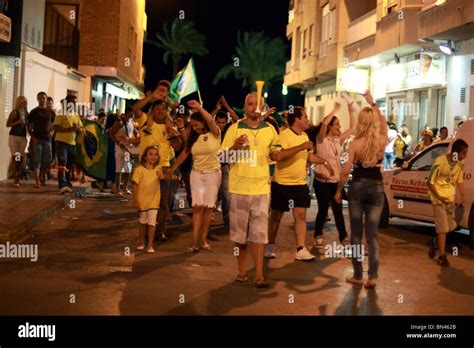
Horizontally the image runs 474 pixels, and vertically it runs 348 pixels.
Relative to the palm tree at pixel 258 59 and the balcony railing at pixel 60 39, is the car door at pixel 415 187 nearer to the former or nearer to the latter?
the balcony railing at pixel 60 39

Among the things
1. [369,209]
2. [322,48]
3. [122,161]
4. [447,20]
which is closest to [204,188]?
[369,209]

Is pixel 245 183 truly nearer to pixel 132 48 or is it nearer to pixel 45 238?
pixel 45 238

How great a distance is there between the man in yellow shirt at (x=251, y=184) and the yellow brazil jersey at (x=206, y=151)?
185 cm

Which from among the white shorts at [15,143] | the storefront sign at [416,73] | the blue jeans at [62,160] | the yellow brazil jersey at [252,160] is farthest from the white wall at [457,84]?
the yellow brazil jersey at [252,160]

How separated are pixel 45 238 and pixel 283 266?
12.5 feet

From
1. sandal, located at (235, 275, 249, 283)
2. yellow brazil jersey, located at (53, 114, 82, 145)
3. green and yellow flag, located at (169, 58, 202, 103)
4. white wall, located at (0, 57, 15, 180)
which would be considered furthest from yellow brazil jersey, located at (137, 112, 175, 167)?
green and yellow flag, located at (169, 58, 202, 103)

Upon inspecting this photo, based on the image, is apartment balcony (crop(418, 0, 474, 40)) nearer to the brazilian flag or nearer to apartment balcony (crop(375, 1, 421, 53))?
apartment balcony (crop(375, 1, 421, 53))

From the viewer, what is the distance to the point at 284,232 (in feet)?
44.6

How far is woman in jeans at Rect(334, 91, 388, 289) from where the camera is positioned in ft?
29.0

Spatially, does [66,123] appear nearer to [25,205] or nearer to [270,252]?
[25,205]

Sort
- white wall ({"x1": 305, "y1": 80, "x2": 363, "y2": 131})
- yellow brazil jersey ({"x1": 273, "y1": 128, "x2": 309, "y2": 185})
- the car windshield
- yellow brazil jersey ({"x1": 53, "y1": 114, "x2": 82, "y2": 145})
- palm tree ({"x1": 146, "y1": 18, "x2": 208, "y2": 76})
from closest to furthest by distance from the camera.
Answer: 1. yellow brazil jersey ({"x1": 273, "y1": 128, "x2": 309, "y2": 185})
2. the car windshield
3. yellow brazil jersey ({"x1": 53, "y1": 114, "x2": 82, "y2": 145})
4. white wall ({"x1": 305, "y1": 80, "x2": 363, "y2": 131})
5. palm tree ({"x1": 146, "y1": 18, "x2": 208, "y2": 76})

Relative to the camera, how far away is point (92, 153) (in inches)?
755

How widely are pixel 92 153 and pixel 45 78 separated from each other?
583 centimetres
